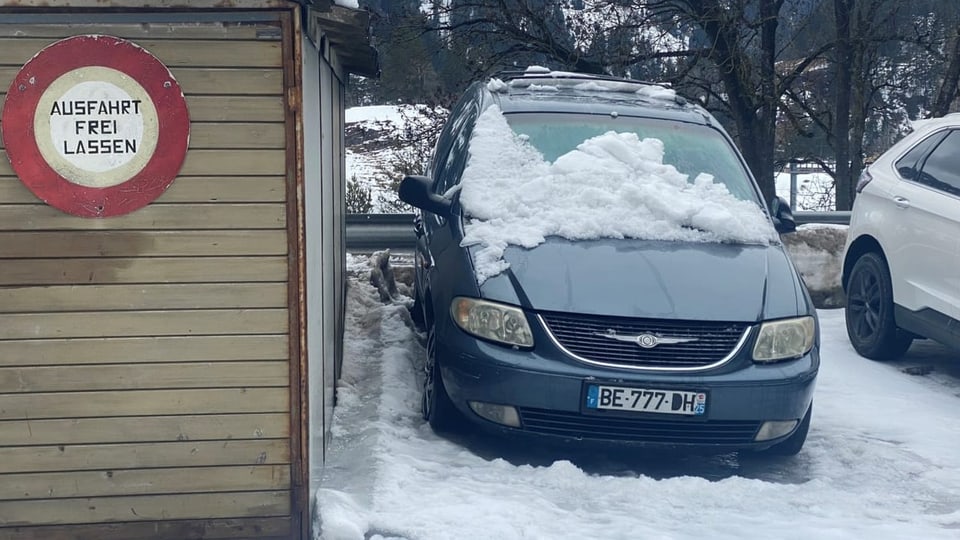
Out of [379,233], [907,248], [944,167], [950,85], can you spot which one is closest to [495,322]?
[907,248]

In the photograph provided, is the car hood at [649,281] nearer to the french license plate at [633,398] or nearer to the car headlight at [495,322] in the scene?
the car headlight at [495,322]

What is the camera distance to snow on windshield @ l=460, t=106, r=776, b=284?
5.11 m

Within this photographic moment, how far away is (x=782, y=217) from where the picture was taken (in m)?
6.11

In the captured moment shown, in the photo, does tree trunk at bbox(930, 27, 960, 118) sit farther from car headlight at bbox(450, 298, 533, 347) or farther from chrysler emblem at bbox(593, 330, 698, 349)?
car headlight at bbox(450, 298, 533, 347)

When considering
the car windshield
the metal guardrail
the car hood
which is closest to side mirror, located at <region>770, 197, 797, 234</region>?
the car windshield

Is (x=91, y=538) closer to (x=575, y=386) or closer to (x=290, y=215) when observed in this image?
(x=290, y=215)

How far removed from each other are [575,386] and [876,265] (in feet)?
11.7

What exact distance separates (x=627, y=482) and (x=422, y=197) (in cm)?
189

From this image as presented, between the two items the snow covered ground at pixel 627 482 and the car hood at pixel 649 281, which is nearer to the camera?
the snow covered ground at pixel 627 482

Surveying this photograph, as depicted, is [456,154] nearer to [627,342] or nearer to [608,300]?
[608,300]

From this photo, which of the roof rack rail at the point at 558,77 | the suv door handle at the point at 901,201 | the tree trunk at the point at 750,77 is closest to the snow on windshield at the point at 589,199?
the roof rack rail at the point at 558,77

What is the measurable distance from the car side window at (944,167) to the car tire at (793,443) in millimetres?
2363

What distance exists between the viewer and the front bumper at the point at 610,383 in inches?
179

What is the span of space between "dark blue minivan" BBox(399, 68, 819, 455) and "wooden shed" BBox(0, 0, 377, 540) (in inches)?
48.7
